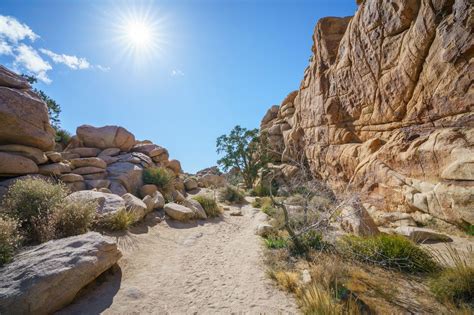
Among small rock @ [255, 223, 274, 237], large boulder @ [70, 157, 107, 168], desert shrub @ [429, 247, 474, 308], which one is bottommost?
desert shrub @ [429, 247, 474, 308]

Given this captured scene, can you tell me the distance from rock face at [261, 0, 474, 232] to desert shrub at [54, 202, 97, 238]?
594cm

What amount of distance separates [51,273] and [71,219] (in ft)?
7.03

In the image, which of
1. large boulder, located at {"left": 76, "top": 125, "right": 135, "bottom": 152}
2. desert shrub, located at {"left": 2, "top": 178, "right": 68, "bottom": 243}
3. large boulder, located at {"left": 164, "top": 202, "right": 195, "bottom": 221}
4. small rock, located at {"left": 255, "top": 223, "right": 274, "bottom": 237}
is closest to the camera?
desert shrub, located at {"left": 2, "top": 178, "right": 68, "bottom": 243}

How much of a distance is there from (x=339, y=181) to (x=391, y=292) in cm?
1134

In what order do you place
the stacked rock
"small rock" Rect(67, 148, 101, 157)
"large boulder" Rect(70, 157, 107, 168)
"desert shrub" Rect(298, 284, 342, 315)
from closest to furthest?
"desert shrub" Rect(298, 284, 342, 315) → the stacked rock → "large boulder" Rect(70, 157, 107, 168) → "small rock" Rect(67, 148, 101, 157)

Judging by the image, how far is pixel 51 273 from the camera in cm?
303

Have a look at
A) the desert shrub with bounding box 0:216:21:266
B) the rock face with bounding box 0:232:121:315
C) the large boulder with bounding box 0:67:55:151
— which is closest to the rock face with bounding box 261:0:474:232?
the rock face with bounding box 0:232:121:315

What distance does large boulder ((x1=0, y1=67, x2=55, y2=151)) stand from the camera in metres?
7.03

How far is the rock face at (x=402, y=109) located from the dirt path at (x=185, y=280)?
11.5 ft

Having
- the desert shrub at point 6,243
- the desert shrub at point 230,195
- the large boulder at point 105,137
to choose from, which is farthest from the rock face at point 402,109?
the large boulder at point 105,137

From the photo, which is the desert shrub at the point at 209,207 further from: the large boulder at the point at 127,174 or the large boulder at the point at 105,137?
the large boulder at the point at 105,137

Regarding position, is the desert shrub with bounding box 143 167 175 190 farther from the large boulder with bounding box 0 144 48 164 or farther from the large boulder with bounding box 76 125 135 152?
the large boulder with bounding box 0 144 48 164

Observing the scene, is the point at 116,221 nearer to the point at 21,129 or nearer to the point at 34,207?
the point at 34,207

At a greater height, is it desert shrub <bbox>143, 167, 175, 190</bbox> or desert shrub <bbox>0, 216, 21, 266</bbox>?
desert shrub <bbox>143, 167, 175, 190</bbox>
